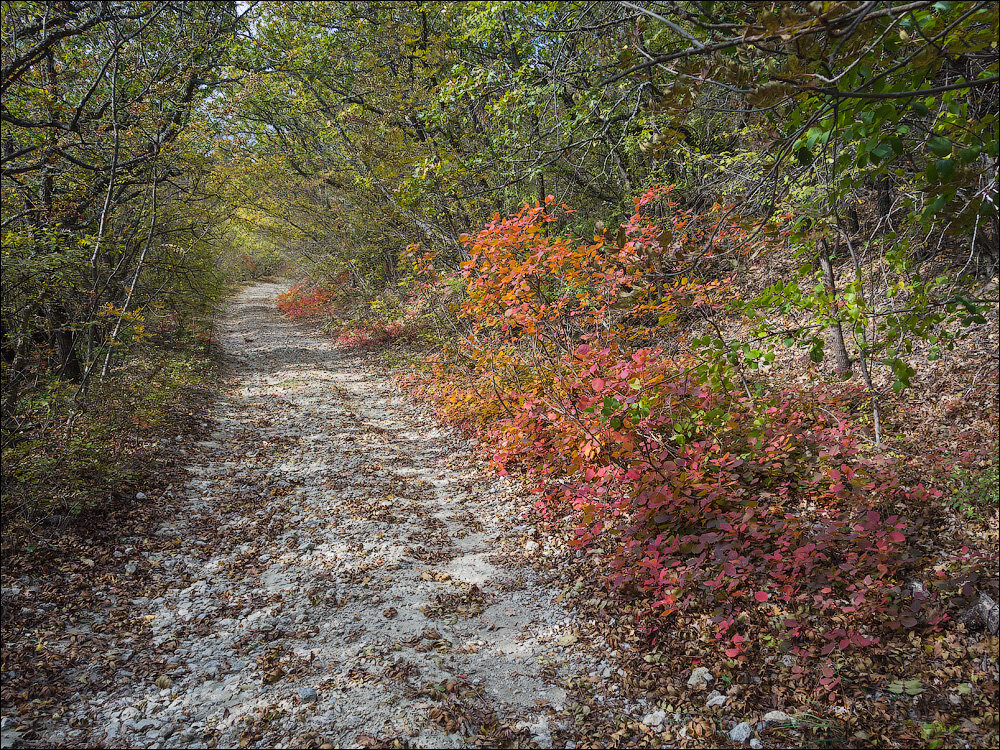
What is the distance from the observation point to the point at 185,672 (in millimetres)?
3406

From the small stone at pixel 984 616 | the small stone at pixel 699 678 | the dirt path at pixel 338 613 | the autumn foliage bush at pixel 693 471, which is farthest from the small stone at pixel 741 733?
the small stone at pixel 984 616

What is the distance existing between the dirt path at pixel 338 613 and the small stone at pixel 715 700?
84cm

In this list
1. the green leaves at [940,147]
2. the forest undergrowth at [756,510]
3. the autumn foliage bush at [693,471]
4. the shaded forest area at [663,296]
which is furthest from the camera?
the autumn foliage bush at [693,471]

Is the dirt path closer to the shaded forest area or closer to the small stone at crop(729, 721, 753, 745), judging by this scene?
the shaded forest area

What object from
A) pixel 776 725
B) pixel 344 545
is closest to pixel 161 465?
pixel 344 545

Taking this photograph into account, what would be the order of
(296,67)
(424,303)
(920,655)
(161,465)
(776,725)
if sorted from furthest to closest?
(424,303)
(296,67)
(161,465)
(920,655)
(776,725)

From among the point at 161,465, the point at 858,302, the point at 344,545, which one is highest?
the point at 858,302

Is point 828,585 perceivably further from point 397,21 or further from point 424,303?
point 397,21

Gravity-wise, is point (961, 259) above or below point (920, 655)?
above

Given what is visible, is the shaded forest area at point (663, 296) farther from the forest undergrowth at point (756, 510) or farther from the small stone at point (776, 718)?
the small stone at point (776, 718)

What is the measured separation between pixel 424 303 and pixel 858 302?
8.50 metres

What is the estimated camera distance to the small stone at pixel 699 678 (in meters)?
3.12

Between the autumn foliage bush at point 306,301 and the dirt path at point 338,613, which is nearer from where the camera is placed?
the dirt path at point 338,613

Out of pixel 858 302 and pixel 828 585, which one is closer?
pixel 858 302
